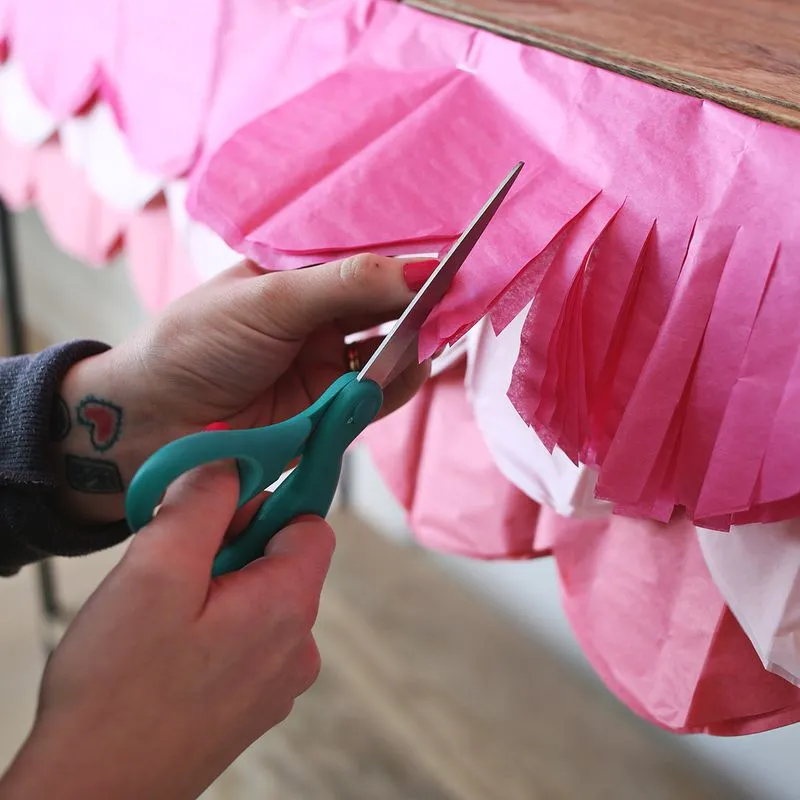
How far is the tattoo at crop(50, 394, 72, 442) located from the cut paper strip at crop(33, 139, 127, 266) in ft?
0.85

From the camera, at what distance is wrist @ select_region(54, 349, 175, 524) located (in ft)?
1.74

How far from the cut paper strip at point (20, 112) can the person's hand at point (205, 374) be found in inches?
12.6

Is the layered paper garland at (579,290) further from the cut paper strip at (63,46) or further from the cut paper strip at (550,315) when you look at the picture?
the cut paper strip at (63,46)

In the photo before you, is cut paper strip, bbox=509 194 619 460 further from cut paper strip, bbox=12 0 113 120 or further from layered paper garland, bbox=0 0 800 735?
cut paper strip, bbox=12 0 113 120

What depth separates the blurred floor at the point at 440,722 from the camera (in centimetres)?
79

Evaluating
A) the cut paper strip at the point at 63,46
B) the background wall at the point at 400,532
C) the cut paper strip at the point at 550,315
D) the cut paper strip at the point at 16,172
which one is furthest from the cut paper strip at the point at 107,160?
the background wall at the point at 400,532

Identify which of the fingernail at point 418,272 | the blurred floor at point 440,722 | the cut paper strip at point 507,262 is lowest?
the blurred floor at point 440,722

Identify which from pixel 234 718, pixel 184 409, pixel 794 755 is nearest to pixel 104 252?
pixel 184 409

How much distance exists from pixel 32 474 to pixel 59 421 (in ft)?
0.17

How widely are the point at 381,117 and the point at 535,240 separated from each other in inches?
4.8

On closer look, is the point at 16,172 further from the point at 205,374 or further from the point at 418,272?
the point at 418,272

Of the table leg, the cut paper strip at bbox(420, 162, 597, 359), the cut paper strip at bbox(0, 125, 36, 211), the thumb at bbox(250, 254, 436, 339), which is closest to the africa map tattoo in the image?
the thumb at bbox(250, 254, 436, 339)

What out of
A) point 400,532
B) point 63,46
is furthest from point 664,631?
point 400,532

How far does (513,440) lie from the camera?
0.44 m
